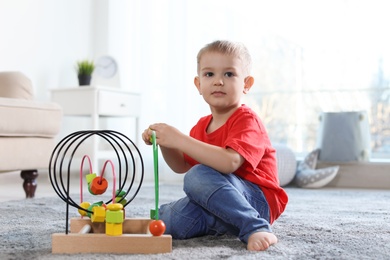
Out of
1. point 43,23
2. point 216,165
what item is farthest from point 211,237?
point 43,23

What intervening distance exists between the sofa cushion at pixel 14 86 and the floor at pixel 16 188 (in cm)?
44

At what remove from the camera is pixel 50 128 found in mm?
2119

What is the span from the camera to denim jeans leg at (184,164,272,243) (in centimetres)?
106

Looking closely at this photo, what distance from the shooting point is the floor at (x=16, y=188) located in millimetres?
2283

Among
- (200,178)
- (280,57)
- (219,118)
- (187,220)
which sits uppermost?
(280,57)

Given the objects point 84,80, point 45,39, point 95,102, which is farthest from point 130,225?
point 45,39

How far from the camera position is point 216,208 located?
107cm

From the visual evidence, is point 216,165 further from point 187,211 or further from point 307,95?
point 307,95

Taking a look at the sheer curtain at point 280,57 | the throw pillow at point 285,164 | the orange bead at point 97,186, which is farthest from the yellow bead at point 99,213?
the sheer curtain at point 280,57

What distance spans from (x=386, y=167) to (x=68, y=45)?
2091mm

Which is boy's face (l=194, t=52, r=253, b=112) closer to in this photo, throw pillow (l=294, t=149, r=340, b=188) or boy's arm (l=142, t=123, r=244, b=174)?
boy's arm (l=142, t=123, r=244, b=174)

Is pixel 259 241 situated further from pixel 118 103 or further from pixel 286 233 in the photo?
pixel 118 103

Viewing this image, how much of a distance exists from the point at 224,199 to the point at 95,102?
197 cm

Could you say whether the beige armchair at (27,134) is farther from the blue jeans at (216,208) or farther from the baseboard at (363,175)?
the baseboard at (363,175)
